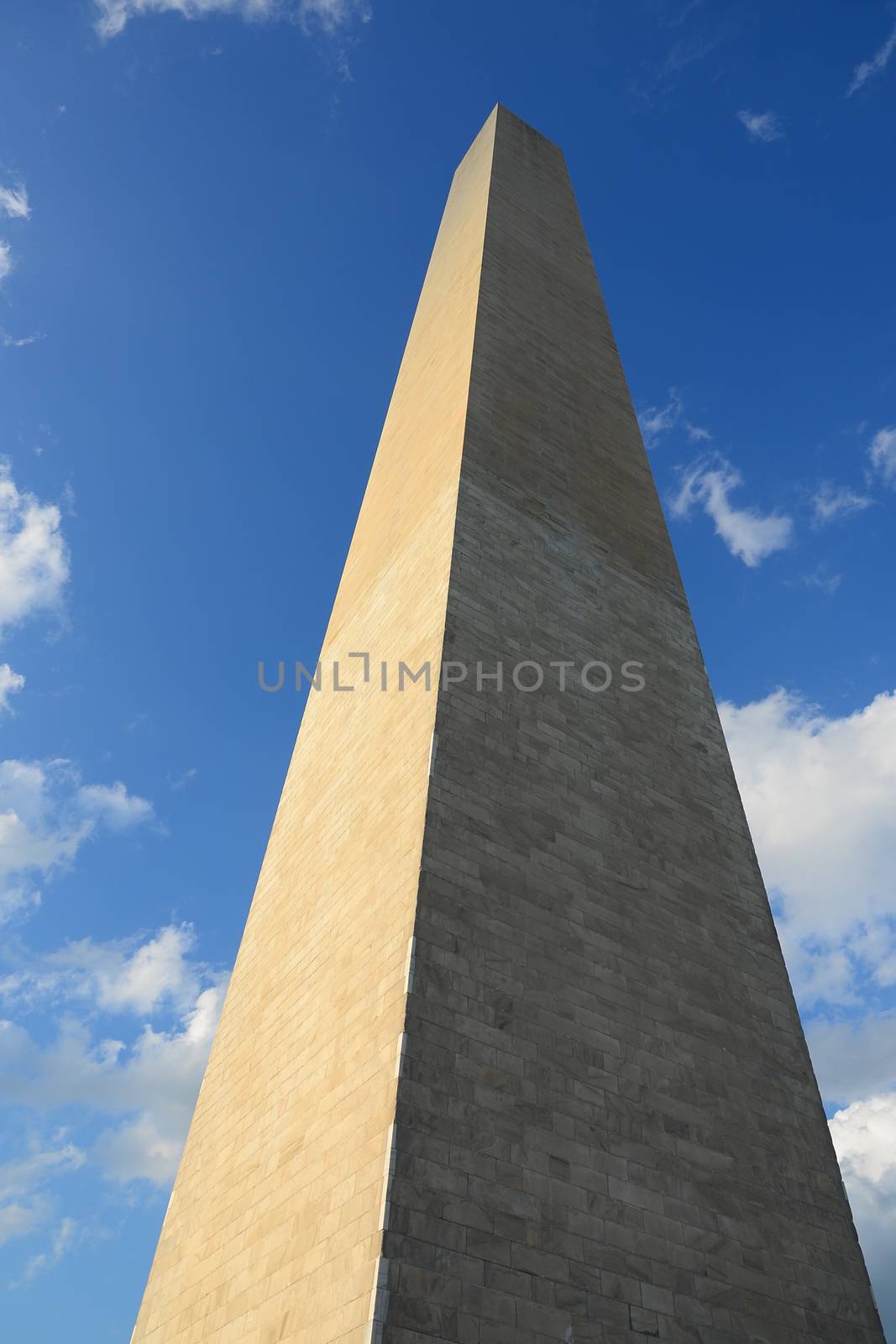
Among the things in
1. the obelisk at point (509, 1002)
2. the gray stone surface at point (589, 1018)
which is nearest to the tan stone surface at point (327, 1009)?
the obelisk at point (509, 1002)

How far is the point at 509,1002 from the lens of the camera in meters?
8.59

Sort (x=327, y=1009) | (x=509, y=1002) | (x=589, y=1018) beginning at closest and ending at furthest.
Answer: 1. (x=509, y=1002)
2. (x=589, y=1018)
3. (x=327, y=1009)

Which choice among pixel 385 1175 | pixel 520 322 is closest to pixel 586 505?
pixel 520 322

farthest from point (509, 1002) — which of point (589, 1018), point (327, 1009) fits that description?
point (327, 1009)

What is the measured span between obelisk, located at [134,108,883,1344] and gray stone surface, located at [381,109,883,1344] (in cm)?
3

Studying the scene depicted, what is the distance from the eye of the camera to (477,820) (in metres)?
9.79

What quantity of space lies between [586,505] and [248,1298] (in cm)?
1084

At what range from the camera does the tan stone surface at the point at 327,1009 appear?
777cm

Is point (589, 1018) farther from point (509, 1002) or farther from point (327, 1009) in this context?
point (327, 1009)

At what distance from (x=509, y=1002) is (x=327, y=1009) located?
1928mm

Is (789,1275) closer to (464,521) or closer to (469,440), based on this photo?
(464,521)

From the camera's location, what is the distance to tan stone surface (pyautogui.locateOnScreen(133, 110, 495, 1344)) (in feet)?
25.5

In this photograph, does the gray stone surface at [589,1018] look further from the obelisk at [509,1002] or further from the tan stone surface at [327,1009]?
the tan stone surface at [327,1009]

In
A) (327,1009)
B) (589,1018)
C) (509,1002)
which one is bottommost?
(509,1002)
